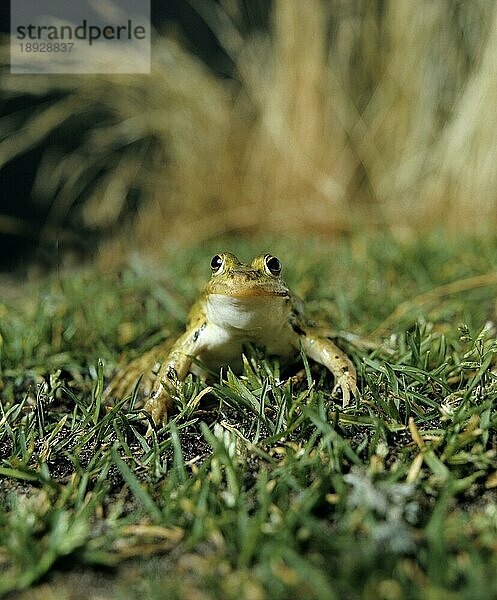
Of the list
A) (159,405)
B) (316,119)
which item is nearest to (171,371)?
(159,405)

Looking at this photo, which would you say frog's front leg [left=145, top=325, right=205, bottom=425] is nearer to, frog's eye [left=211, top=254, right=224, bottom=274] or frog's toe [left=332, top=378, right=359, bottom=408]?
frog's eye [left=211, top=254, right=224, bottom=274]

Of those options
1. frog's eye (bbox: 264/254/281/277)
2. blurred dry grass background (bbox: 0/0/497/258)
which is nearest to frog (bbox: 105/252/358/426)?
frog's eye (bbox: 264/254/281/277)

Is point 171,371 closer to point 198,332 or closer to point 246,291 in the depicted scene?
point 198,332

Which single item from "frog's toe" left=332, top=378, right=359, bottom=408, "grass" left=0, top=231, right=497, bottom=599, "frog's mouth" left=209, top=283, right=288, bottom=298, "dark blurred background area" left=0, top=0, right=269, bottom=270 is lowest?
"grass" left=0, top=231, right=497, bottom=599

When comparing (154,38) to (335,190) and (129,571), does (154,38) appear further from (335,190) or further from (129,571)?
(129,571)

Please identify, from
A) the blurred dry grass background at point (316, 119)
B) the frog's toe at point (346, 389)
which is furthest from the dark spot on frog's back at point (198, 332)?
the blurred dry grass background at point (316, 119)

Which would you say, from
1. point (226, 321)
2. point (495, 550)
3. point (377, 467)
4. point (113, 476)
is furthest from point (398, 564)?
point (226, 321)

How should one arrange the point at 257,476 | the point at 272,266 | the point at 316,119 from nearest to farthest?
the point at 257,476
the point at 272,266
the point at 316,119
